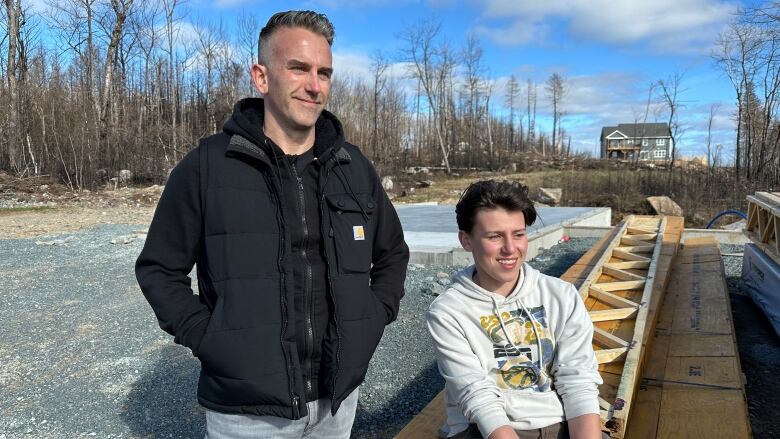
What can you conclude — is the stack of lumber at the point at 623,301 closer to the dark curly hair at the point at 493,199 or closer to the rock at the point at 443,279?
the dark curly hair at the point at 493,199

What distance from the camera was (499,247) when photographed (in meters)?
2.30

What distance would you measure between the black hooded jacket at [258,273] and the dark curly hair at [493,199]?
59cm

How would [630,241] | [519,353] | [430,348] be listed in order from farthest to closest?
[630,241]
[430,348]
[519,353]

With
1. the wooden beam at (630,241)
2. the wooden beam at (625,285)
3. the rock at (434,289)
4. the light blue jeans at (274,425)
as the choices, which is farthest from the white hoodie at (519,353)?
the wooden beam at (630,241)

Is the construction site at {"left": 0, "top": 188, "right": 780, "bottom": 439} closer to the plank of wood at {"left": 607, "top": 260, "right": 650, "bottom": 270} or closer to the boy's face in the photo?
the plank of wood at {"left": 607, "top": 260, "right": 650, "bottom": 270}

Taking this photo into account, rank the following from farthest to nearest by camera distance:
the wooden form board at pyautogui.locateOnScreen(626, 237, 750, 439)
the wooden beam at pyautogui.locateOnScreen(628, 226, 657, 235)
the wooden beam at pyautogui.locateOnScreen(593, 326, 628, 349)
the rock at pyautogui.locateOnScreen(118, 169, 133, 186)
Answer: the rock at pyautogui.locateOnScreen(118, 169, 133, 186)
the wooden beam at pyautogui.locateOnScreen(628, 226, 657, 235)
the wooden beam at pyautogui.locateOnScreen(593, 326, 628, 349)
the wooden form board at pyautogui.locateOnScreen(626, 237, 750, 439)

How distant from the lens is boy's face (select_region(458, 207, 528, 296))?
7.47 feet

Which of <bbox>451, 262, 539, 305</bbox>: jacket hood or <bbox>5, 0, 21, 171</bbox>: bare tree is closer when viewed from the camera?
<bbox>451, 262, 539, 305</bbox>: jacket hood

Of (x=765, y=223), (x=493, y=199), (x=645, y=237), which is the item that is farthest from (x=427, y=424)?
(x=645, y=237)

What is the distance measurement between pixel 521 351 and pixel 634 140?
2213 inches

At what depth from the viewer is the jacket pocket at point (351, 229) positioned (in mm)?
2031

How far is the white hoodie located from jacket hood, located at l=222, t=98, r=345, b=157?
0.86m

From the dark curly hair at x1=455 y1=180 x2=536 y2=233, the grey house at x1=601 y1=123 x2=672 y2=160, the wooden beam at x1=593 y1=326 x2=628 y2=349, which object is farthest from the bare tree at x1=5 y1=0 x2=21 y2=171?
the grey house at x1=601 y1=123 x2=672 y2=160

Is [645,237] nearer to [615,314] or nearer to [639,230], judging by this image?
[639,230]
